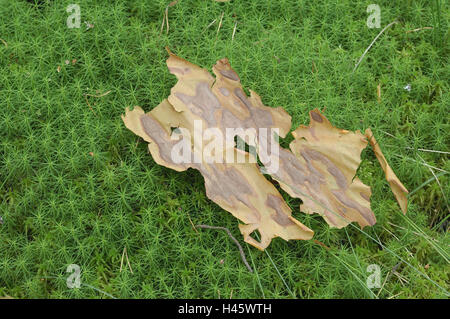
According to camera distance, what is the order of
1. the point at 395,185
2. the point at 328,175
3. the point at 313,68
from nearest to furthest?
the point at 328,175
the point at 395,185
the point at 313,68

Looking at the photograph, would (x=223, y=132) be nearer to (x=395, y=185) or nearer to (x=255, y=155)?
(x=255, y=155)

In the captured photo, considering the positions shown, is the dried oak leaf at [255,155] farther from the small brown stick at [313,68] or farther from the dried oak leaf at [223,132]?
the small brown stick at [313,68]

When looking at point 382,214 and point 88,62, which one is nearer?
point 382,214

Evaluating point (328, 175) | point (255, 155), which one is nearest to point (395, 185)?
point (328, 175)

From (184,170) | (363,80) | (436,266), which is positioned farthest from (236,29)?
(436,266)

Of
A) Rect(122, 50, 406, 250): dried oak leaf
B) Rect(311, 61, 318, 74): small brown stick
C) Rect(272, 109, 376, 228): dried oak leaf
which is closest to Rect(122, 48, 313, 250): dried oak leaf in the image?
Rect(122, 50, 406, 250): dried oak leaf

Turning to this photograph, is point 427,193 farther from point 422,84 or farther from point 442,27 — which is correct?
point 442,27

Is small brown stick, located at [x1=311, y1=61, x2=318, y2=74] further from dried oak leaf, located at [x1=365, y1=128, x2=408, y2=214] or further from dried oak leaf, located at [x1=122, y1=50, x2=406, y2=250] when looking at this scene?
dried oak leaf, located at [x1=365, y1=128, x2=408, y2=214]
